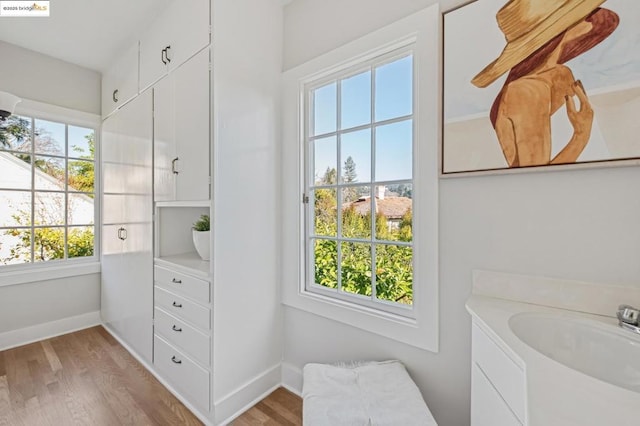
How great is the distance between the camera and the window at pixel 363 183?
1.42 m

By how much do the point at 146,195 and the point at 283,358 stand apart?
62.0 inches

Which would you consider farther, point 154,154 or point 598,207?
point 154,154

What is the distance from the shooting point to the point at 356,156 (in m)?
1.61

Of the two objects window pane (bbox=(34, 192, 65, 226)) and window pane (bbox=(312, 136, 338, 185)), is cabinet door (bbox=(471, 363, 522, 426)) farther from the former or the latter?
window pane (bbox=(34, 192, 65, 226))

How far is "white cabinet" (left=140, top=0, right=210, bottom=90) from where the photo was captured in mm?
1584

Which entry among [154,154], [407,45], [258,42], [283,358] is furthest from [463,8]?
[283,358]

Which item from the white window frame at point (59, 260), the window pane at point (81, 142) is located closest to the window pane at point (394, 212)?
the white window frame at point (59, 260)

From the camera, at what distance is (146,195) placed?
2.05m

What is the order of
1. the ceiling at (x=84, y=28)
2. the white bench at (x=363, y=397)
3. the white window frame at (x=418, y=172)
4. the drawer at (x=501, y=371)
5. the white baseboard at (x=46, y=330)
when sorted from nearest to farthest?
the drawer at (x=501, y=371), the white bench at (x=363, y=397), the white window frame at (x=418, y=172), the ceiling at (x=84, y=28), the white baseboard at (x=46, y=330)

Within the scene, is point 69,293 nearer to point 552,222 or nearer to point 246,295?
point 246,295

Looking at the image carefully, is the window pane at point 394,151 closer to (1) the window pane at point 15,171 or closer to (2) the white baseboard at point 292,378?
(2) the white baseboard at point 292,378

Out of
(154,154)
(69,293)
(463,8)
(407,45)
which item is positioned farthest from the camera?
(69,293)

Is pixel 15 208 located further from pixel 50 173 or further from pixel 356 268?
pixel 356 268

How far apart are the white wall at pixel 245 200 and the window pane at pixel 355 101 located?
0.49 meters
